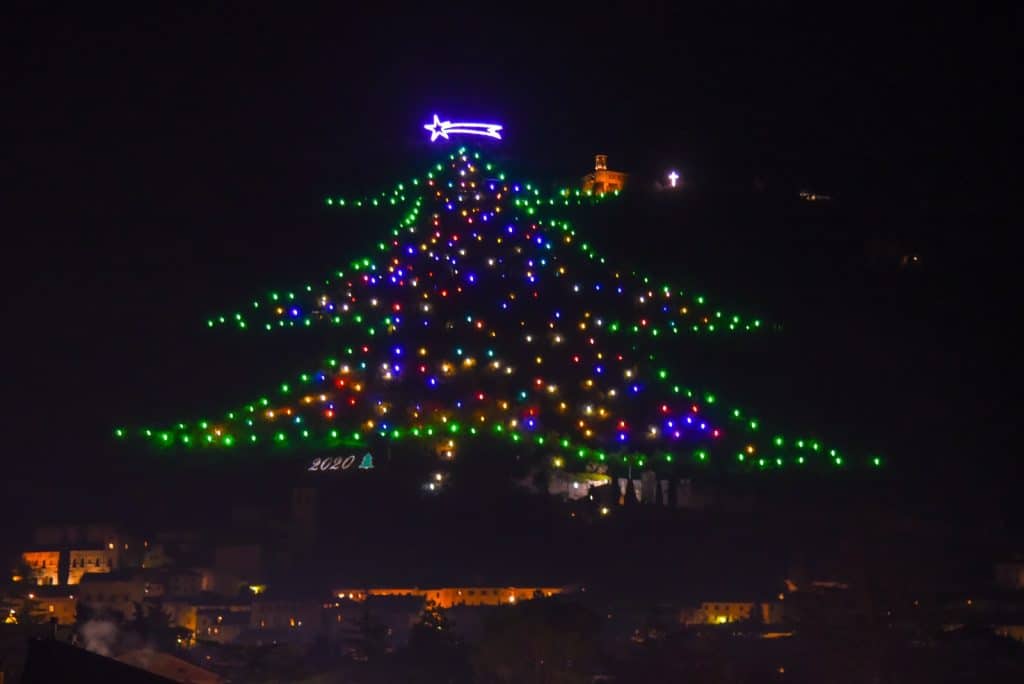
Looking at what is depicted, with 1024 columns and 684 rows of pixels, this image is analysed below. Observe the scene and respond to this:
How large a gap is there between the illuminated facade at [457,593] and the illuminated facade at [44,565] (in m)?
10.2

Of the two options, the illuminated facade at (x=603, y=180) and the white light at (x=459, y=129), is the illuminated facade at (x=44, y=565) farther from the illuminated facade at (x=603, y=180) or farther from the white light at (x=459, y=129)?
the illuminated facade at (x=603, y=180)

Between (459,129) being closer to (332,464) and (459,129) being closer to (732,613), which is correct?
(332,464)

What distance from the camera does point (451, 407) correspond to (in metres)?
34.1

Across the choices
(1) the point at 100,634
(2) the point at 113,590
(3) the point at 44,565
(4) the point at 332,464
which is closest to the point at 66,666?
(1) the point at 100,634

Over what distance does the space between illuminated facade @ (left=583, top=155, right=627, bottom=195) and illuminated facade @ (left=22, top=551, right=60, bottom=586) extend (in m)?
35.8

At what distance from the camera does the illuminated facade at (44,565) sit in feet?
118

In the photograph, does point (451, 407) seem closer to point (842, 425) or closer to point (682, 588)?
point (682, 588)

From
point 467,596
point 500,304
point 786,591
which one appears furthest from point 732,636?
point 500,304

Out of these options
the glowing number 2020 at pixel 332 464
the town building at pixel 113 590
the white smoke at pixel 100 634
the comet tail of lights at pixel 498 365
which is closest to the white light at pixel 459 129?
the comet tail of lights at pixel 498 365

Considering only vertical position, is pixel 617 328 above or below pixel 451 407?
above

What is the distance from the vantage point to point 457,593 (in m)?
30.7

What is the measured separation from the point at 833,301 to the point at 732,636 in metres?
30.1

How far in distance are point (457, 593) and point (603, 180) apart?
38930mm

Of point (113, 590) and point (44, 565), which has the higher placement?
point (44, 565)
